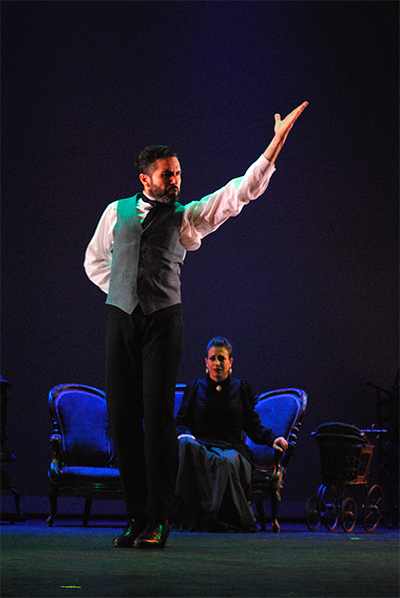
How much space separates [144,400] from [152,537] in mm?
410

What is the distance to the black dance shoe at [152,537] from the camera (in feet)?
7.13

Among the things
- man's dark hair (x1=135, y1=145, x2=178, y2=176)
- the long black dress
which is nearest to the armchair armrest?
the long black dress

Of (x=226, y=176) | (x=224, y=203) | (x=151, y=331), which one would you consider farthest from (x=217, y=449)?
(x=226, y=176)

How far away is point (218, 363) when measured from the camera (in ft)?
13.9

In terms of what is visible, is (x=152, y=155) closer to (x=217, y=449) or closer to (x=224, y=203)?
(x=224, y=203)

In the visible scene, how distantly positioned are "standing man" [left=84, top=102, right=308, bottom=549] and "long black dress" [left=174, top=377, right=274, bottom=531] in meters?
1.48

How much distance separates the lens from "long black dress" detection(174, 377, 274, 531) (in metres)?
3.74

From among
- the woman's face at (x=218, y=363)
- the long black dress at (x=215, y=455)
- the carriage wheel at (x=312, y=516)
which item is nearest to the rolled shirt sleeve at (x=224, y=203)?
the long black dress at (x=215, y=455)

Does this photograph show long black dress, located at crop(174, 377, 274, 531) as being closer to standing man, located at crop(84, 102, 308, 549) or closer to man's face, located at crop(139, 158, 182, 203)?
standing man, located at crop(84, 102, 308, 549)

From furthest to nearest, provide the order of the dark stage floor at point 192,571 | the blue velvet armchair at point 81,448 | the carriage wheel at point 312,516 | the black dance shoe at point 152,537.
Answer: the carriage wheel at point 312,516 → the blue velvet armchair at point 81,448 → the black dance shoe at point 152,537 → the dark stage floor at point 192,571

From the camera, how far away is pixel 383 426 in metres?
5.76

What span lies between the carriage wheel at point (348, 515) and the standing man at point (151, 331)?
258cm

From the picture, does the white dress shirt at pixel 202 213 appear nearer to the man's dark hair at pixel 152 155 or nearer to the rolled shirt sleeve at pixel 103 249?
the rolled shirt sleeve at pixel 103 249

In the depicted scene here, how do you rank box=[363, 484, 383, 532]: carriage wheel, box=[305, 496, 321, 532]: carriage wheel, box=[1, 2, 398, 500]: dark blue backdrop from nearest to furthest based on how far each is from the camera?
box=[305, 496, 321, 532]: carriage wheel < box=[363, 484, 383, 532]: carriage wheel < box=[1, 2, 398, 500]: dark blue backdrop
